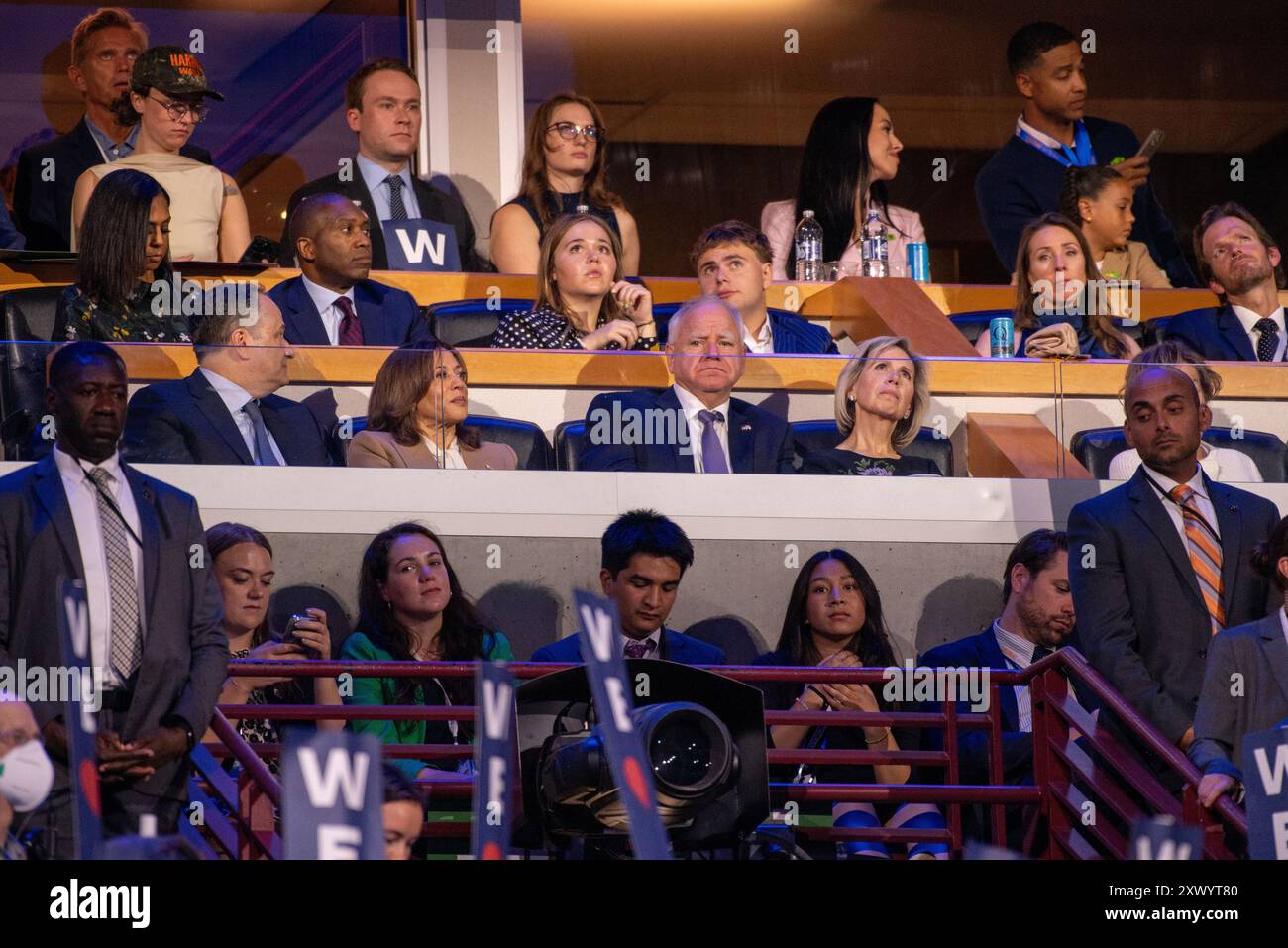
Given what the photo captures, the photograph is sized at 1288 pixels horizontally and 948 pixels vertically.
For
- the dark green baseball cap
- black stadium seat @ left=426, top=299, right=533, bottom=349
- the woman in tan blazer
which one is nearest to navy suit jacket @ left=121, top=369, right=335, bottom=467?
the woman in tan blazer

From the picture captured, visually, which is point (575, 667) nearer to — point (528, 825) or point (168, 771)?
point (528, 825)

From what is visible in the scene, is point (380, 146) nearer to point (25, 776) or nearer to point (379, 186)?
point (379, 186)

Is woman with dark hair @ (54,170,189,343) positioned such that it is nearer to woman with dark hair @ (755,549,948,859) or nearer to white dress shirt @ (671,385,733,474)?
white dress shirt @ (671,385,733,474)

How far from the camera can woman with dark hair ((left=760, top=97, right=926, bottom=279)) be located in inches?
313

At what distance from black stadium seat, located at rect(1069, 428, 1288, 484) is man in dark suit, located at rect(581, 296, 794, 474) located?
2.55 feet

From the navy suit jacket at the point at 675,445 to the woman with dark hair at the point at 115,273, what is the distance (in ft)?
3.63

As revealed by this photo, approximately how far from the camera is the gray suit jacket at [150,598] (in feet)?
14.9

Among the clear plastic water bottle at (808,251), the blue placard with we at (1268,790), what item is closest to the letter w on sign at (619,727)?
the blue placard with we at (1268,790)

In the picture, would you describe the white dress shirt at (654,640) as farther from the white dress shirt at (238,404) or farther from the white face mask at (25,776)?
the white face mask at (25,776)

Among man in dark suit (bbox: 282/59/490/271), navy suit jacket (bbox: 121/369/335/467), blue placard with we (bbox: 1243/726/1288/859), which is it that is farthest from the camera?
man in dark suit (bbox: 282/59/490/271)

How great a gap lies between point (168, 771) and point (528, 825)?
692 mm

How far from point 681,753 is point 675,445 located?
5.55ft

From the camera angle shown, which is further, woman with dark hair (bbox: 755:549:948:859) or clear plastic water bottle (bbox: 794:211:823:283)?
clear plastic water bottle (bbox: 794:211:823:283)

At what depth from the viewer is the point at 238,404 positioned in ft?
18.7
